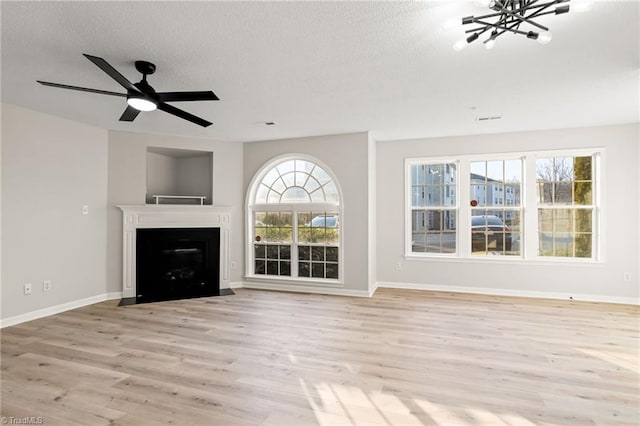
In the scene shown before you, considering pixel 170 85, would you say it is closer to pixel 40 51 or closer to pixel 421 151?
pixel 40 51

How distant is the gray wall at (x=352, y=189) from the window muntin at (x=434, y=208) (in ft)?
3.75

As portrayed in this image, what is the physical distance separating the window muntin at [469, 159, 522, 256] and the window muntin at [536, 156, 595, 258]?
323 mm

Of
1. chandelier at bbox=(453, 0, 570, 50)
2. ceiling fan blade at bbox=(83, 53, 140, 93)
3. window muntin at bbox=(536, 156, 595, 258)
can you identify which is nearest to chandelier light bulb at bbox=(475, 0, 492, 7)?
chandelier at bbox=(453, 0, 570, 50)

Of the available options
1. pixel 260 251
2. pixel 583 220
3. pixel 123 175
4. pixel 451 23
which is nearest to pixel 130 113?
pixel 123 175

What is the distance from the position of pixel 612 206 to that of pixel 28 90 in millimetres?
7727

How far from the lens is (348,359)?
2.94m

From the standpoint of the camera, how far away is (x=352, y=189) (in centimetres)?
527

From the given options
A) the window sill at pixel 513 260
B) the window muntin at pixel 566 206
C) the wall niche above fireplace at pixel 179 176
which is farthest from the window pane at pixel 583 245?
the wall niche above fireplace at pixel 179 176

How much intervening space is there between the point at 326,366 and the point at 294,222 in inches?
124

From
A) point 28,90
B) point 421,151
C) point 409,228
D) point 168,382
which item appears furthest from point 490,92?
point 28,90

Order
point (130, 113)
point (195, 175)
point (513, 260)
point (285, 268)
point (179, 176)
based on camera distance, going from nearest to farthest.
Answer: point (130, 113) < point (513, 260) < point (285, 268) < point (195, 175) < point (179, 176)

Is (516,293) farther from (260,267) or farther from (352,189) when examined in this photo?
(260,267)

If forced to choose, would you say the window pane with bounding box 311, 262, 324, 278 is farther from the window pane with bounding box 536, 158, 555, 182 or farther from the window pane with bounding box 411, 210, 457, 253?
the window pane with bounding box 536, 158, 555, 182

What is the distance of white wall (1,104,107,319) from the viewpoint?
152 inches
